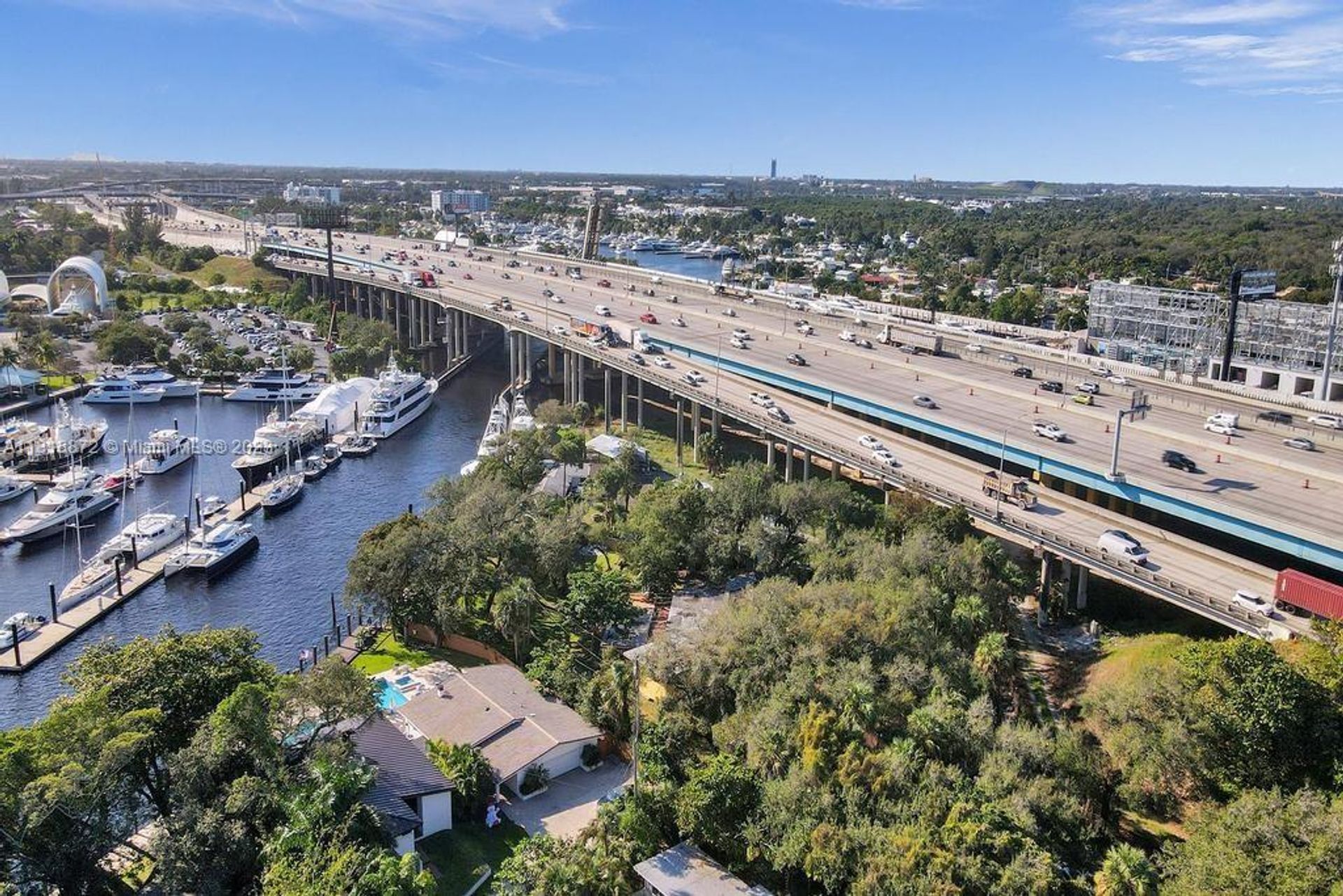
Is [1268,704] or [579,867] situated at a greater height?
[1268,704]

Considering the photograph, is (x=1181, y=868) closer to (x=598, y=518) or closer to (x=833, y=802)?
(x=833, y=802)

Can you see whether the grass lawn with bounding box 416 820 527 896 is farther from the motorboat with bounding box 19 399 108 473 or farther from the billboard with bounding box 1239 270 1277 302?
the billboard with bounding box 1239 270 1277 302

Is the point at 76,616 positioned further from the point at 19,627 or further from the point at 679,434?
the point at 679,434

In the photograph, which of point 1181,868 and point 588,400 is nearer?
point 1181,868

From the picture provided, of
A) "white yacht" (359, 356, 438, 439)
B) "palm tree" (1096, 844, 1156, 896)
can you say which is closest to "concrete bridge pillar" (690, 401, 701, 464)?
"white yacht" (359, 356, 438, 439)

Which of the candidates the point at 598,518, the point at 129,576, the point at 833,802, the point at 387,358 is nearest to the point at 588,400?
the point at 387,358

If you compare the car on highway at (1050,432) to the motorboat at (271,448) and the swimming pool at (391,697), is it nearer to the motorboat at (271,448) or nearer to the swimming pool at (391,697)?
the swimming pool at (391,697)

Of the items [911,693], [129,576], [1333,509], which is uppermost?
[1333,509]
